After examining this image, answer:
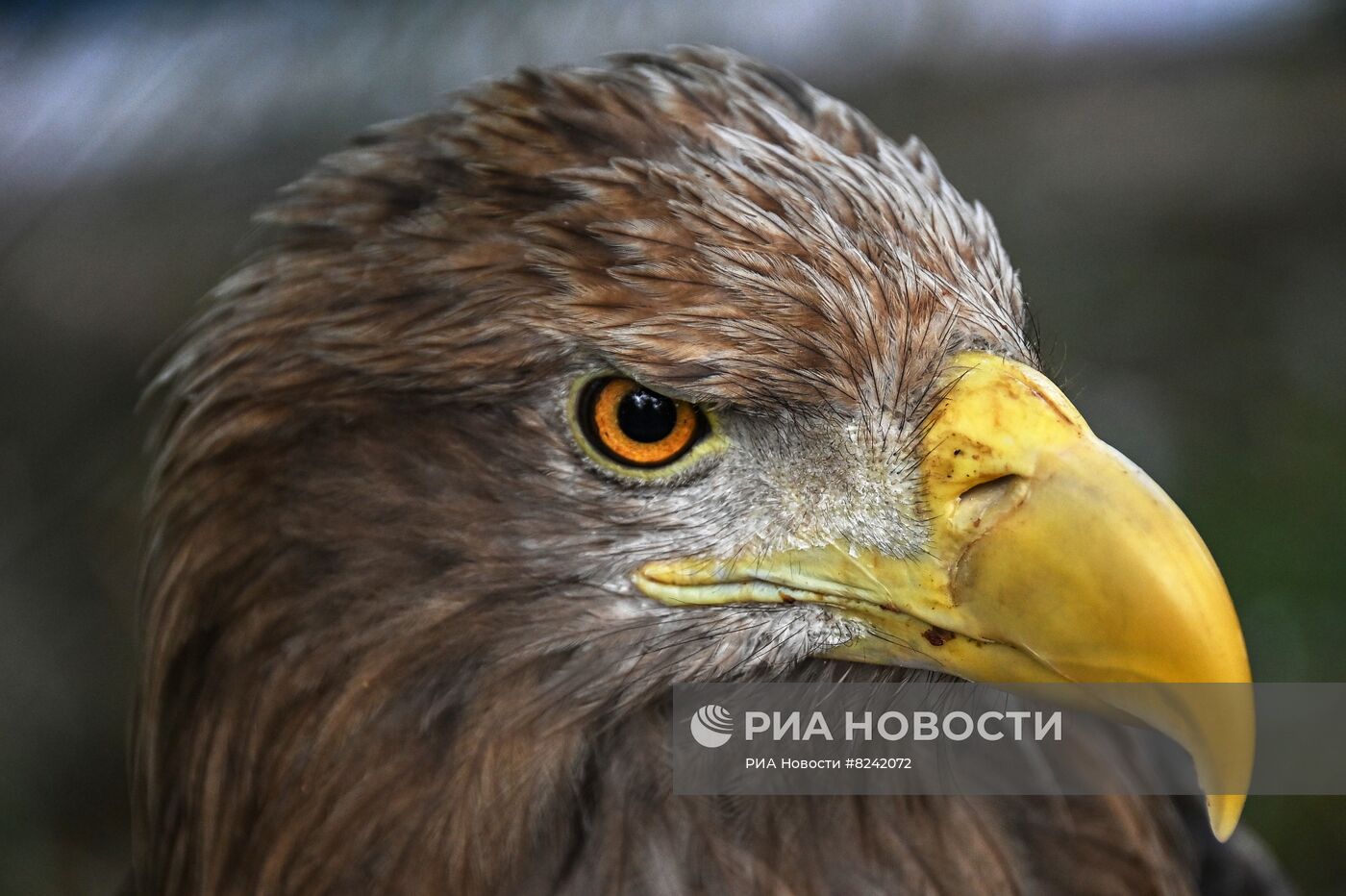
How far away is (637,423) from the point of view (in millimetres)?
1188

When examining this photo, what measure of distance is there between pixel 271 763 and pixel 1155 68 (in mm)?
3494

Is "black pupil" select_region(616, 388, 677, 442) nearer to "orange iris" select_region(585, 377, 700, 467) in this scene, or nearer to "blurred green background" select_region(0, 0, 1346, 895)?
"orange iris" select_region(585, 377, 700, 467)

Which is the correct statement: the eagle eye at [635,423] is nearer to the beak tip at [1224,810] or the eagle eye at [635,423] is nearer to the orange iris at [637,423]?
the orange iris at [637,423]

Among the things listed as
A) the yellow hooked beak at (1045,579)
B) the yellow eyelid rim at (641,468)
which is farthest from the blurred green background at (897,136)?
the yellow eyelid rim at (641,468)

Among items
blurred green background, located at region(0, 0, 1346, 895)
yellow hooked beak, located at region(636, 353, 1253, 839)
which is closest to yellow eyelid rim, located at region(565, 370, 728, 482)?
Answer: yellow hooked beak, located at region(636, 353, 1253, 839)

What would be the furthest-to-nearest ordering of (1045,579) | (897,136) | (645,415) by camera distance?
(897,136) < (645,415) < (1045,579)

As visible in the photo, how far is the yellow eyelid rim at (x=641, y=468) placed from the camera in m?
1.20

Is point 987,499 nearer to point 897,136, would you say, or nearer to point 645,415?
point 645,415

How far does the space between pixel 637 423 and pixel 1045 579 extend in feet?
1.40

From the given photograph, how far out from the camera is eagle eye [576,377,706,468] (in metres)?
1.19

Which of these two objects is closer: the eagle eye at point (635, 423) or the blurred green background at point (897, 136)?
the eagle eye at point (635, 423)

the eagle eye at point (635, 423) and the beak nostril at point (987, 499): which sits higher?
the beak nostril at point (987, 499)

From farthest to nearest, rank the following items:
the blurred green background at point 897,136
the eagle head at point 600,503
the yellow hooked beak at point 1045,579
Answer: the blurred green background at point 897,136, the eagle head at point 600,503, the yellow hooked beak at point 1045,579

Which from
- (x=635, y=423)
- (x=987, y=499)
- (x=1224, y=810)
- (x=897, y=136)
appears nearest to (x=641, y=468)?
(x=635, y=423)
